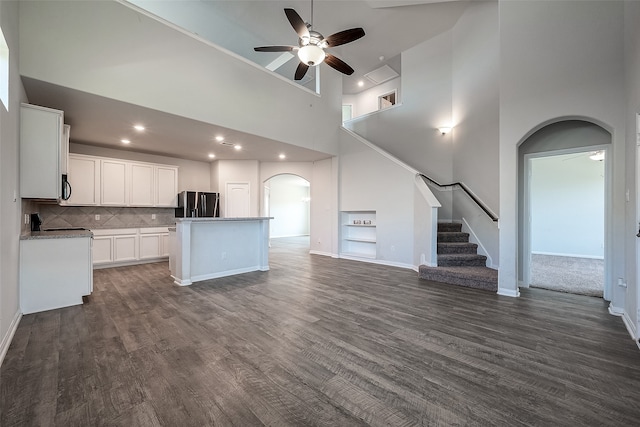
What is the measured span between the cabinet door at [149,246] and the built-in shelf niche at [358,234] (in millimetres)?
4622

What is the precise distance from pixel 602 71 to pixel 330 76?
532 cm

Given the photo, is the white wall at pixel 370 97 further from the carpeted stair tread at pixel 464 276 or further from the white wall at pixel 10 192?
the white wall at pixel 10 192

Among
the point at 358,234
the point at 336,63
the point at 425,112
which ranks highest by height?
the point at 425,112

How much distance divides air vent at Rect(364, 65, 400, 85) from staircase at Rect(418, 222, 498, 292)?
16.0 feet

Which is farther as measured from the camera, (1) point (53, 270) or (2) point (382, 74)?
(2) point (382, 74)

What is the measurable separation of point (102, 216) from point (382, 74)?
27.2 feet

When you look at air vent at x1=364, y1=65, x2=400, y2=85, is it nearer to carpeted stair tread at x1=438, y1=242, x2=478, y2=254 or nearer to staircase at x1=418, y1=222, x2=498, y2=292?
staircase at x1=418, y1=222, x2=498, y2=292

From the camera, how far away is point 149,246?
6.34 meters

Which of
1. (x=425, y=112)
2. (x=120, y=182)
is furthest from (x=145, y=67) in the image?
(x=425, y=112)

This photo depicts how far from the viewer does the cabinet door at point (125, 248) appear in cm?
584

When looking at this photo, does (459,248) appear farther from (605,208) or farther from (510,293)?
(605,208)

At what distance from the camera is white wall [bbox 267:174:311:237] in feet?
45.9

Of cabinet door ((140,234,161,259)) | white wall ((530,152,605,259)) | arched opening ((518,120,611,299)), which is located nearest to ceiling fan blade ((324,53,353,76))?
arched opening ((518,120,611,299))

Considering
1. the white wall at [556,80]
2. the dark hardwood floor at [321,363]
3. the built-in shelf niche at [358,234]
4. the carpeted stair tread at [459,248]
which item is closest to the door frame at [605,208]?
the white wall at [556,80]
